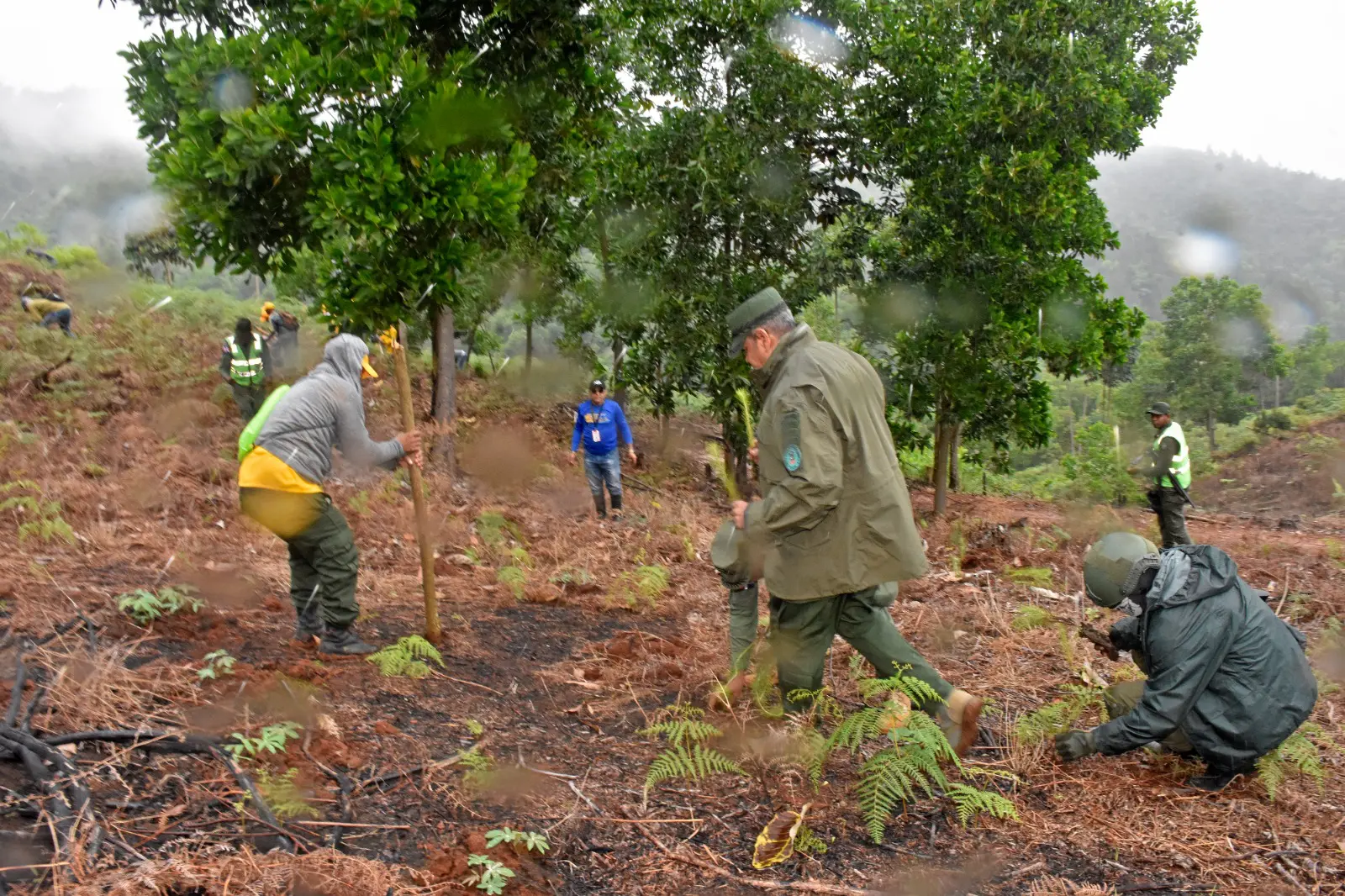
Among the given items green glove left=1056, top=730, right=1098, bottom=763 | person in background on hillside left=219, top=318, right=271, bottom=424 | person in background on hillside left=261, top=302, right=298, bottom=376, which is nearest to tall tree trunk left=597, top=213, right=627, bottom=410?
person in background on hillside left=219, top=318, right=271, bottom=424

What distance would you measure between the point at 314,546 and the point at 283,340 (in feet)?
42.8

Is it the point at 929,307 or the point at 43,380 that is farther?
the point at 43,380

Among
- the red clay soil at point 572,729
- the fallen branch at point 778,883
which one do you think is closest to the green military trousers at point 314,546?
the red clay soil at point 572,729

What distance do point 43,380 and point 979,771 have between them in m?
15.3

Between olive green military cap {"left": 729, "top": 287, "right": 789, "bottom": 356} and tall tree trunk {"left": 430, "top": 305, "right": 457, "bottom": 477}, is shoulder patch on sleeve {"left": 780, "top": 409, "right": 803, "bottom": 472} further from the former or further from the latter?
tall tree trunk {"left": 430, "top": 305, "right": 457, "bottom": 477}

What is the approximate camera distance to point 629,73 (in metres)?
12.9

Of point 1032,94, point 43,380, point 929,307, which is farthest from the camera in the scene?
point 43,380

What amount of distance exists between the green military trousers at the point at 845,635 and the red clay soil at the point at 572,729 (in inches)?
17.3

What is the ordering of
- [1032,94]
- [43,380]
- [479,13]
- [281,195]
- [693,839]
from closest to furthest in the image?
[693,839] → [281,195] → [479,13] → [1032,94] → [43,380]

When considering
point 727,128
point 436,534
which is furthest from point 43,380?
point 727,128

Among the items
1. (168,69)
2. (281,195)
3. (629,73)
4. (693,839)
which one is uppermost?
(629,73)

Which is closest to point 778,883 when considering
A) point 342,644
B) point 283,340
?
point 342,644

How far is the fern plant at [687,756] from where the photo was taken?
3818mm

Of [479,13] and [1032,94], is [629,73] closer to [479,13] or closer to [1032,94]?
[1032,94]
